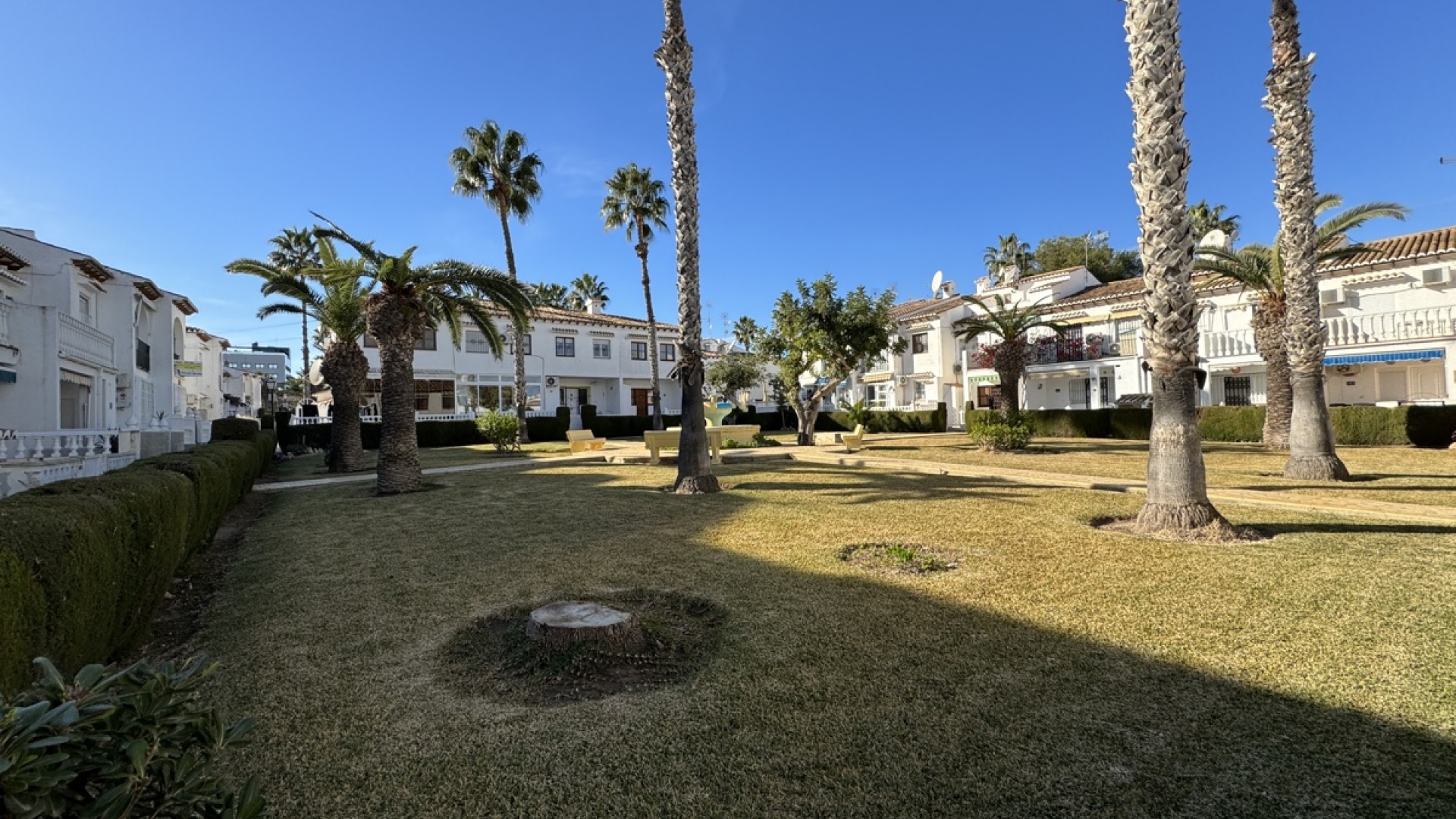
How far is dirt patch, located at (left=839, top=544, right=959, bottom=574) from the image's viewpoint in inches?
259

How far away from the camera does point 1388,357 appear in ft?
81.1

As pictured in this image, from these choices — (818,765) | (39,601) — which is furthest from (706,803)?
Answer: (39,601)

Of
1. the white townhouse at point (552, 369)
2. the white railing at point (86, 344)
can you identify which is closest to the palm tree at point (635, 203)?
the white townhouse at point (552, 369)

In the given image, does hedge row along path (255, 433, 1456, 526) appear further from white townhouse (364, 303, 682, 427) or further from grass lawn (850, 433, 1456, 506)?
white townhouse (364, 303, 682, 427)

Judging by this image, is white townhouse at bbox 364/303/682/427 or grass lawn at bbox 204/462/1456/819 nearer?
grass lawn at bbox 204/462/1456/819

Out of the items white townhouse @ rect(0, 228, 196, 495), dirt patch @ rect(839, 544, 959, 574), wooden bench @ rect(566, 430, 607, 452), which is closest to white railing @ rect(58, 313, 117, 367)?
white townhouse @ rect(0, 228, 196, 495)

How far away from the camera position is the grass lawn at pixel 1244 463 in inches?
445

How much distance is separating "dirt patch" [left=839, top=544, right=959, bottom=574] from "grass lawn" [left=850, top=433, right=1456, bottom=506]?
808cm

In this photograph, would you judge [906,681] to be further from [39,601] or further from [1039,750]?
[39,601]

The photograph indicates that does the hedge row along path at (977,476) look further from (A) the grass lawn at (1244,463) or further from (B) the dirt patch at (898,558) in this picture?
(B) the dirt patch at (898,558)

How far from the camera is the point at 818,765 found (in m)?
3.14

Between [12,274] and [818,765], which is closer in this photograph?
[818,765]

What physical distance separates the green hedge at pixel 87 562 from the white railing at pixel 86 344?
16.0 m

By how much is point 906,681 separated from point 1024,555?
361 cm
